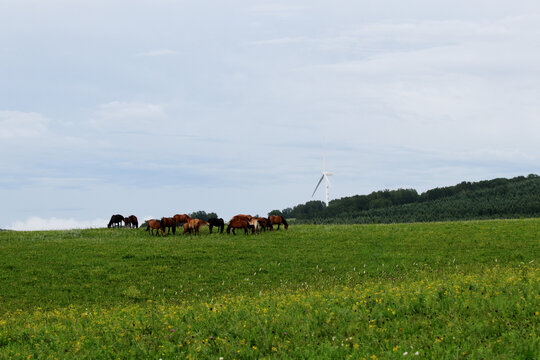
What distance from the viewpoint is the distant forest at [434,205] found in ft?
342

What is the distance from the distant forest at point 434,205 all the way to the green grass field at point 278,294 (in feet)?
216

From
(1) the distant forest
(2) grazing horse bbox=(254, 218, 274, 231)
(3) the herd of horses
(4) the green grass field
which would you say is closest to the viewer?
(4) the green grass field

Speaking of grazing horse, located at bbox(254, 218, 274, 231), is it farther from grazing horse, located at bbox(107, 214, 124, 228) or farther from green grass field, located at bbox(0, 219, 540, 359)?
grazing horse, located at bbox(107, 214, 124, 228)

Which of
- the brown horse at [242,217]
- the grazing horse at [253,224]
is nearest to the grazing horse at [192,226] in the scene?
the brown horse at [242,217]

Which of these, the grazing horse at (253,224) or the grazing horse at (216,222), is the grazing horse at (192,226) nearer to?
the grazing horse at (216,222)

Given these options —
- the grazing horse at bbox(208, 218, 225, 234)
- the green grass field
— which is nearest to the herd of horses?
the grazing horse at bbox(208, 218, 225, 234)

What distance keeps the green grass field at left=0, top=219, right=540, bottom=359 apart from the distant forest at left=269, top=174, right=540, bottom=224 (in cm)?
6575

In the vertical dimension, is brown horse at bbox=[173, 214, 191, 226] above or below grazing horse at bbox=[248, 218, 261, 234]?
above

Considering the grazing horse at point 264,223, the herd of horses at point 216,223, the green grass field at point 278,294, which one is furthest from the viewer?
the grazing horse at point 264,223

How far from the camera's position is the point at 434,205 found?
418 feet

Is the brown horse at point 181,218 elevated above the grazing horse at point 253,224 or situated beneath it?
elevated above

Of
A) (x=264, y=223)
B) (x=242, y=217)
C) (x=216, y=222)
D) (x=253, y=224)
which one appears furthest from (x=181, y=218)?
(x=264, y=223)

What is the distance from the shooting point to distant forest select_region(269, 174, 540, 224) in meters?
104

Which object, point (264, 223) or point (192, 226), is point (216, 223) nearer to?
point (192, 226)
